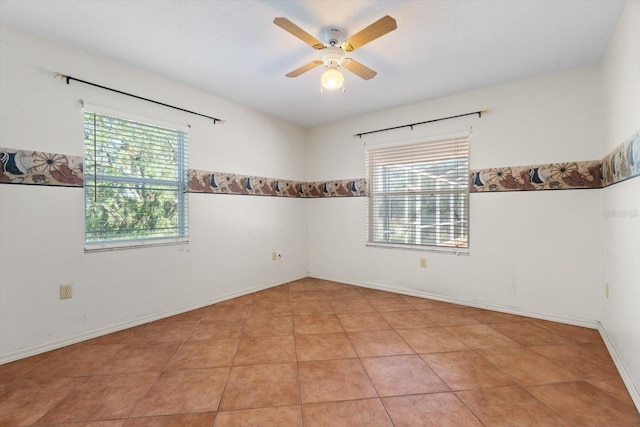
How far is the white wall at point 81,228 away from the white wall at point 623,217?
3517mm

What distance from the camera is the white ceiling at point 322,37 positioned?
1.94 metres

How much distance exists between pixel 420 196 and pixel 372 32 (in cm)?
223

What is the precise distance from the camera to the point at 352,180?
13.9 feet

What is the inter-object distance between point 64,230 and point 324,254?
3110 millimetres

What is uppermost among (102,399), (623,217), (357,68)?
(357,68)

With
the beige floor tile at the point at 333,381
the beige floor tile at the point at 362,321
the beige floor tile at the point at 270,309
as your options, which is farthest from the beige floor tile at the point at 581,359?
the beige floor tile at the point at 270,309

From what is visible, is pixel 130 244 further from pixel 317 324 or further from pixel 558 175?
pixel 558 175

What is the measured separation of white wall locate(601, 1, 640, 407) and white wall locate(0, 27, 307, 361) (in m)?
3.52

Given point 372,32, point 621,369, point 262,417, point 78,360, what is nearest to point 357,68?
point 372,32

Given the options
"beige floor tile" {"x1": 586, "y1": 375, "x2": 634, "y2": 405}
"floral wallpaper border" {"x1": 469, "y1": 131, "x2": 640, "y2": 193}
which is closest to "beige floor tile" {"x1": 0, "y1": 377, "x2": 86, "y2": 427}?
"beige floor tile" {"x1": 586, "y1": 375, "x2": 634, "y2": 405}

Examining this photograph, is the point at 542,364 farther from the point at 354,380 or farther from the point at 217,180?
the point at 217,180

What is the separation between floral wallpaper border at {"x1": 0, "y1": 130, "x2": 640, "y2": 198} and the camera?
2.10m

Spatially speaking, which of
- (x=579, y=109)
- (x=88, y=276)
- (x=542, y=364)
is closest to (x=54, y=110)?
(x=88, y=276)

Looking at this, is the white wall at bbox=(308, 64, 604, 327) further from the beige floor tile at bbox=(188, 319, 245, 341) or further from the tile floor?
the beige floor tile at bbox=(188, 319, 245, 341)
